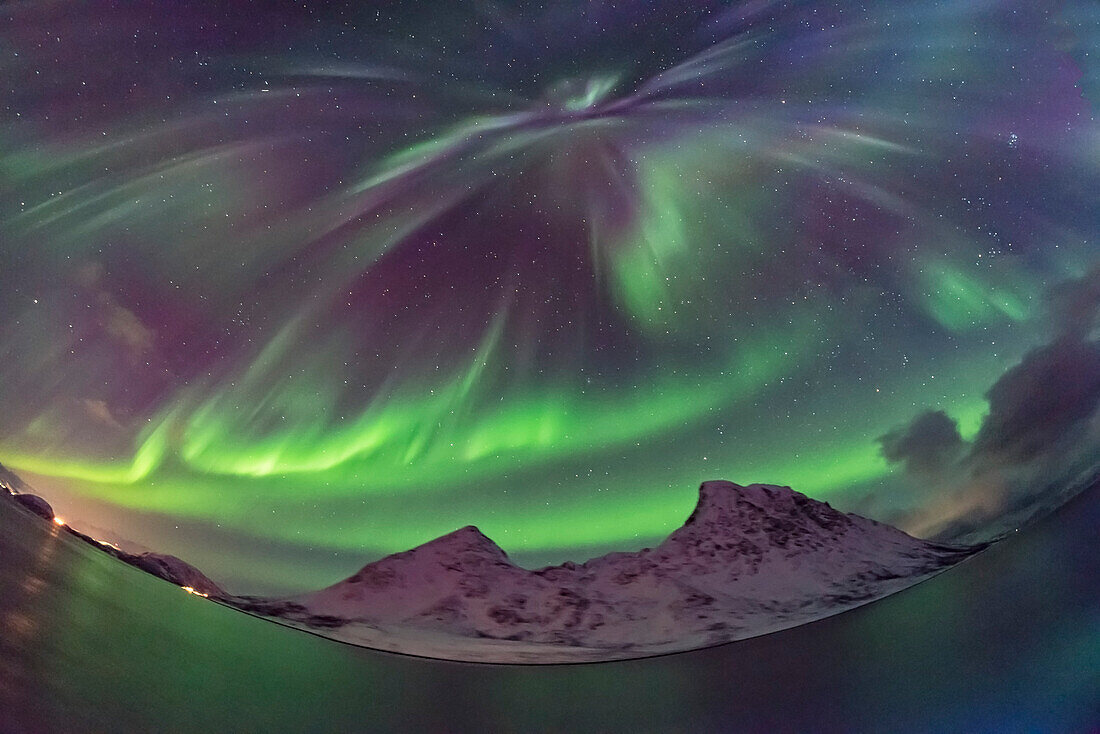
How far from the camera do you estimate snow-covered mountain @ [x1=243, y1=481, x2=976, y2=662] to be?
6.43 m

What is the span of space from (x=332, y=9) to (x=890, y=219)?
539 centimetres

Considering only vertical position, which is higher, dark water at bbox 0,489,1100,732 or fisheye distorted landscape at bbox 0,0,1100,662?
fisheye distorted landscape at bbox 0,0,1100,662

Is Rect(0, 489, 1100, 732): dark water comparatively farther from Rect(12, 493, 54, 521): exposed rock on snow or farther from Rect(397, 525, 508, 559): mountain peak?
Rect(397, 525, 508, 559): mountain peak

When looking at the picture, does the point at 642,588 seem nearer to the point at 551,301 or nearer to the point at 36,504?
the point at 551,301

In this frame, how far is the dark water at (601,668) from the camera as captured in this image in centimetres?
471

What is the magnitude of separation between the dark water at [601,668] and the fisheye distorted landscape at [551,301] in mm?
298

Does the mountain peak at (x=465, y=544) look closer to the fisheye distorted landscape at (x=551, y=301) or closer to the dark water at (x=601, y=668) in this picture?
the fisheye distorted landscape at (x=551, y=301)

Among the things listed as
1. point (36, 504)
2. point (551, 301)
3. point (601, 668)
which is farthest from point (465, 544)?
point (36, 504)

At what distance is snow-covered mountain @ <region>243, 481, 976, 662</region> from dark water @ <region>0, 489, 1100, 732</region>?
188 millimetres

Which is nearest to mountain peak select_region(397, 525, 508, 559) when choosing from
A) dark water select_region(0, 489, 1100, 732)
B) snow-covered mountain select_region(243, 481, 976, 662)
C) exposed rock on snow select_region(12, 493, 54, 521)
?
snow-covered mountain select_region(243, 481, 976, 662)

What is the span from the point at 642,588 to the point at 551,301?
3.07 meters

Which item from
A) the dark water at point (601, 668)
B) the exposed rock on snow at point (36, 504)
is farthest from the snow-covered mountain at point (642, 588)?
the exposed rock on snow at point (36, 504)

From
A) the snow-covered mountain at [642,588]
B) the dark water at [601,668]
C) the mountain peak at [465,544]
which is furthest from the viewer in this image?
the mountain peak at [465,544]

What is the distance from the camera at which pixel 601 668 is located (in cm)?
627
